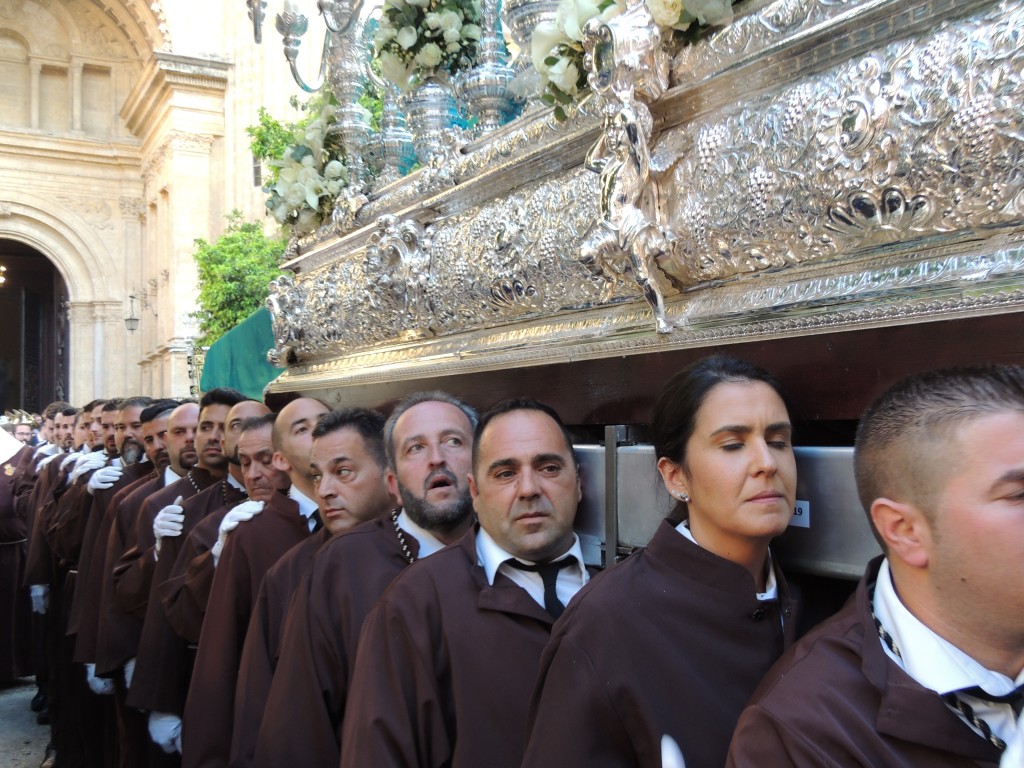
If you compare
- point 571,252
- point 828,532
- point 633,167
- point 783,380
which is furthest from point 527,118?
point 828,532

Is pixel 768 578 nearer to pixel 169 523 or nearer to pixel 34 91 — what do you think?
pixel 169 523

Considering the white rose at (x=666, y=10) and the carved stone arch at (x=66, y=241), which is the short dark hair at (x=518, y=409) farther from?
the carved stone arch at (x=66, y=241)

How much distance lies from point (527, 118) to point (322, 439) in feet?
4.02

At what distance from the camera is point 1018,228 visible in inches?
63.3

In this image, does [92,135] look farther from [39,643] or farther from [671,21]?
[671,21]

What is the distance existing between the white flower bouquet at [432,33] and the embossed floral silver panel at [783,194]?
845 millimetres

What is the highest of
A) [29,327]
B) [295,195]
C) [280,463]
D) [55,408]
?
[29,327]

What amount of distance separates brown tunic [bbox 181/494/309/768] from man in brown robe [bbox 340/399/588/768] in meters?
1.42

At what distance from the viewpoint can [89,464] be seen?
23.5 ft

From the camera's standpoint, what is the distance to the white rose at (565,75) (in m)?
2.51

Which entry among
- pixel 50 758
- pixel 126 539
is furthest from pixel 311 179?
pixel 50 758

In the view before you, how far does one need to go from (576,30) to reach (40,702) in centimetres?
765

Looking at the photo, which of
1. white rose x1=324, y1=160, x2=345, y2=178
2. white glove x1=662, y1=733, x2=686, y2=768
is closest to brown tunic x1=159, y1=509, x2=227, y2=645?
white rose x1=324, y1=160, x2=345, y2=178

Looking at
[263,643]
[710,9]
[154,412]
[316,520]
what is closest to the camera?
[710,9]
